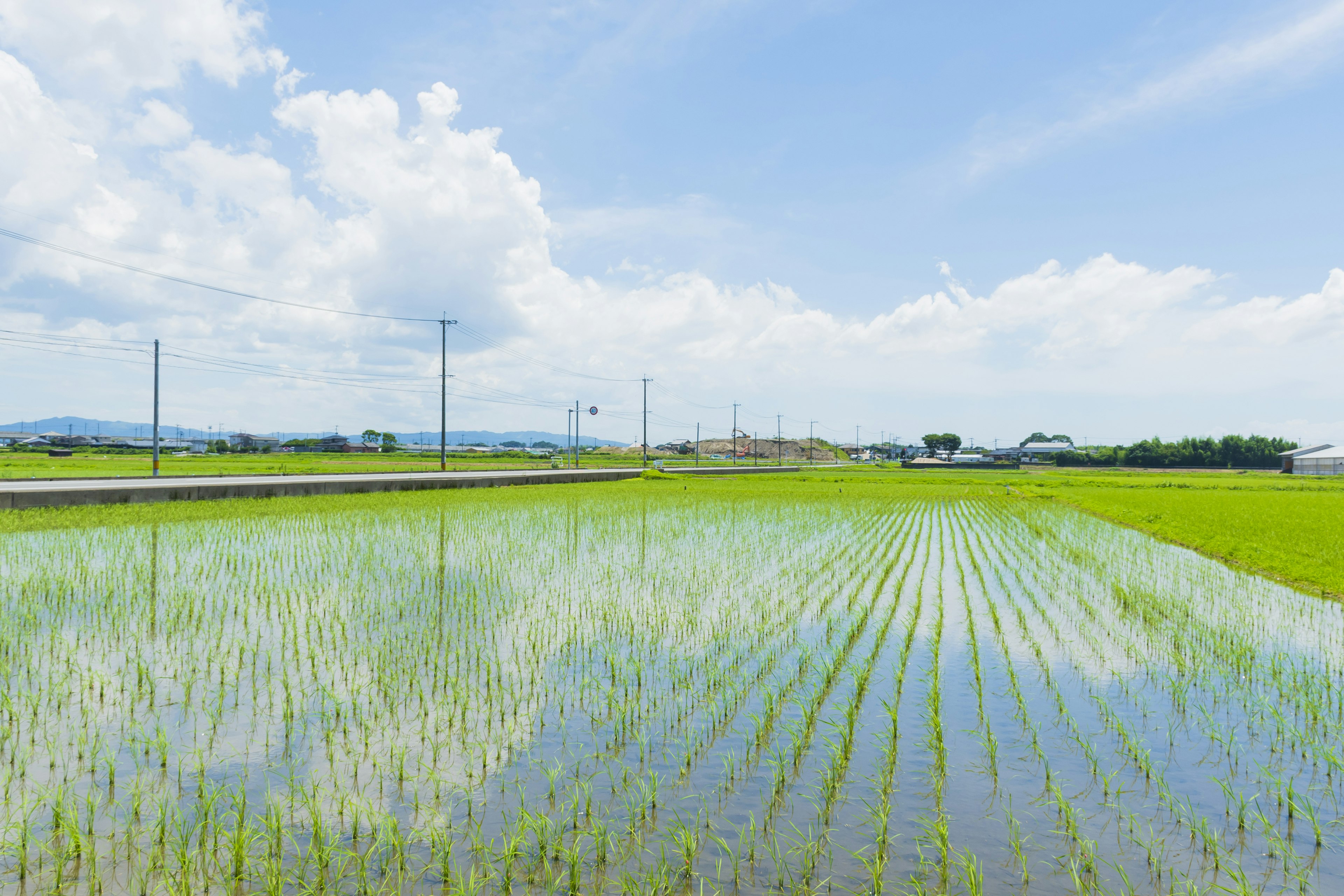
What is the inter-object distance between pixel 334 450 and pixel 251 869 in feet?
302

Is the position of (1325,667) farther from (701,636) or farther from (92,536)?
(92,536)

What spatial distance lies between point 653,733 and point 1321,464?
73.9m

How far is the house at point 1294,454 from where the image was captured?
2286 inches

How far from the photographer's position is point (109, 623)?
6609 mm

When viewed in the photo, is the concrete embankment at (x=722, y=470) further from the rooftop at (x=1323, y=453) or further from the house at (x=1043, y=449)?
the house at (x=1043, y=449)

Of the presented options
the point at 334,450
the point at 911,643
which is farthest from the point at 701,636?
the point at 334,450

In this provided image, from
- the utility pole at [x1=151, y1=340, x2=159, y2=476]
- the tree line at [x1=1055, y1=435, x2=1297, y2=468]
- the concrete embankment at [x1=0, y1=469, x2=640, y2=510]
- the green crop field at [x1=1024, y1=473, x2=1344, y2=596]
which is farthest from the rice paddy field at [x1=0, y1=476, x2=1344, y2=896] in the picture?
the tree line at [x1=1055, y1=435, x2=1297, y2=468]

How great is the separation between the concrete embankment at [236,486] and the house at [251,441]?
73078mm

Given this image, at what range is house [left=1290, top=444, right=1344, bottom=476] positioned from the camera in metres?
54.4

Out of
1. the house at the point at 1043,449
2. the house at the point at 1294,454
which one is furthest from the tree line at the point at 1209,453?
the house at the point at 1043,449

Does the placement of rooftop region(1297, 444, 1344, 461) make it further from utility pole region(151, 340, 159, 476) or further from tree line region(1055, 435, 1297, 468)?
utility pole region(151, 340, 159, 476)

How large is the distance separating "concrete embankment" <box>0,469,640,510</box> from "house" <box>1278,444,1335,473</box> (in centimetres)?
6253

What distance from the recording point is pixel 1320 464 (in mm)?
55781

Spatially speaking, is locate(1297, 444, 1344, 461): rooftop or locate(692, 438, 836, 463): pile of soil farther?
locate(692, 438, 836, 463): pile of soil
